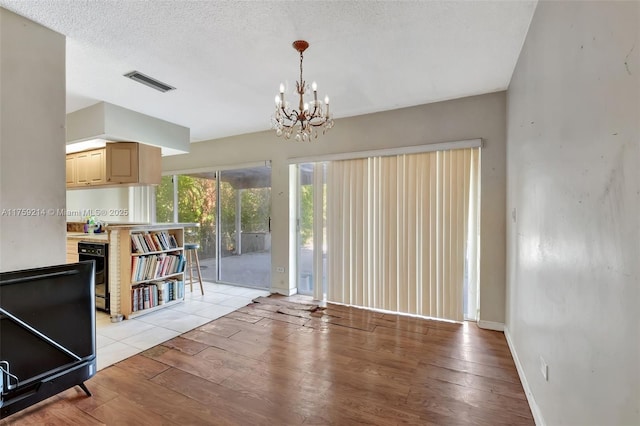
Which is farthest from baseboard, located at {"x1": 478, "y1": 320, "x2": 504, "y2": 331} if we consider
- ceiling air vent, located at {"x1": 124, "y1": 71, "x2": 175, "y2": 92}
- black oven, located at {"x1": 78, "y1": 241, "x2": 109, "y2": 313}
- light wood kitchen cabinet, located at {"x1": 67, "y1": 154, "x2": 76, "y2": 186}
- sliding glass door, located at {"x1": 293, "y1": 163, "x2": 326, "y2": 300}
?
light wood kitchen cabinet, located at {"x1": 67, "y1": 154, "x2": 76, "y2": 186}

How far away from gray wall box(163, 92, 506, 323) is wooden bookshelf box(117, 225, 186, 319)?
4.65 ft

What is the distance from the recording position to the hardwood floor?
1862mm

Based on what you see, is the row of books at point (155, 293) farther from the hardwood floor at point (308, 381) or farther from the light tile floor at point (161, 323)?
the hardwood floor at point (308, 381)

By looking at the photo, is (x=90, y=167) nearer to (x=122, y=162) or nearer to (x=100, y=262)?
(x=122, y=162)

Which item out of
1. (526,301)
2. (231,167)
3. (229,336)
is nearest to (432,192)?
(526,301)

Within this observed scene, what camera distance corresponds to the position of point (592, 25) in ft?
3.69

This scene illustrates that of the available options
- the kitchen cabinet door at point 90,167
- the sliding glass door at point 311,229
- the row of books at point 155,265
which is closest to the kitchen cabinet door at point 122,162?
the kitchen cabinet door at point 90,167

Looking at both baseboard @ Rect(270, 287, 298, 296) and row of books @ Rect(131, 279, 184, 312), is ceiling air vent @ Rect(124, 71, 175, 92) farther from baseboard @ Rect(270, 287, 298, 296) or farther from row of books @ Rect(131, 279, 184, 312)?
baseboard @ Rect(270, 287, 298, 296)

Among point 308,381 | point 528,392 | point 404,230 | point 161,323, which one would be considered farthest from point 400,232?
point 161,323

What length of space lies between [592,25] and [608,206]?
71 centimetres

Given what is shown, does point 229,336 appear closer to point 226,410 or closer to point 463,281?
point 226,410

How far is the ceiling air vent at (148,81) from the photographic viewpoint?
278 centimetres

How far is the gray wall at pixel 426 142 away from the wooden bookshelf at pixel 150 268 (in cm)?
142

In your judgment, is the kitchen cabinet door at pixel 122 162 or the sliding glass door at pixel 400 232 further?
the kitchen cabinet door at pixel 122 162
